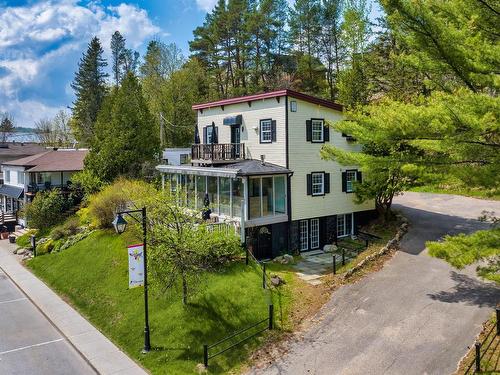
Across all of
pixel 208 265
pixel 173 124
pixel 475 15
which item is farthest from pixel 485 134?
pixel 173 124

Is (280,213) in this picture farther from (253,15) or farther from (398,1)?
(253,15)

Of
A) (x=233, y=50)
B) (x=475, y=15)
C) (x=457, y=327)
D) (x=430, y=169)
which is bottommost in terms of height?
(x=457, y=327)

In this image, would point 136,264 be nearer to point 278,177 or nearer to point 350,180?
point 278,177

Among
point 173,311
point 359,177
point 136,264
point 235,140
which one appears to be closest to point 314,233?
point 359,177

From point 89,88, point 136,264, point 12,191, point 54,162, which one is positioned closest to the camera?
point 136,264

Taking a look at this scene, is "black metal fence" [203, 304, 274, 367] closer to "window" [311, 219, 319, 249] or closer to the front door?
"window" [311, 219, 319, 249]

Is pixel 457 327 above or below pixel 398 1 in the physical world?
below
